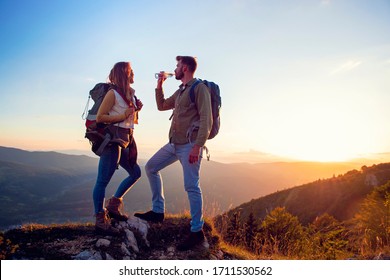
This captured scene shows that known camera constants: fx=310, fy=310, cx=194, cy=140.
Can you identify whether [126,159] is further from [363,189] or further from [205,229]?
[363,189]

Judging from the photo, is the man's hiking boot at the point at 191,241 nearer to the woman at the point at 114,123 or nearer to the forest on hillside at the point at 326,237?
the woman at the point at 114,123

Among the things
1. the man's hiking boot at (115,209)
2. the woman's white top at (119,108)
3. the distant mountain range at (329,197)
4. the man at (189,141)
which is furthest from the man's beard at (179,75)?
the distant mountain range at (329,197)

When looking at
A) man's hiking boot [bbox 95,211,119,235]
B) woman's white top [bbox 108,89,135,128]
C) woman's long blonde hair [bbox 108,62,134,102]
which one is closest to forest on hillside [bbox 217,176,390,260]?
man's hiking boot [bbox 95,211,119,235]

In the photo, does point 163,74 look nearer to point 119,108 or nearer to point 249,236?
point 119,108

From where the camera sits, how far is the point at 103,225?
5512 mm

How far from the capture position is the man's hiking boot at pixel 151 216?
6.45 metres

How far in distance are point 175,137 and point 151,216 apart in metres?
1.94

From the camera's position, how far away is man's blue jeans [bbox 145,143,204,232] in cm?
539

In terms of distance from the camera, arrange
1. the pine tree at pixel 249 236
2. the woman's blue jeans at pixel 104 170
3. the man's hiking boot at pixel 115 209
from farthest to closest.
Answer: the pine tree at pixel 249 236
the man's hiking boot at pixel 115 209
the woman's blue jeans at pixel 104 170

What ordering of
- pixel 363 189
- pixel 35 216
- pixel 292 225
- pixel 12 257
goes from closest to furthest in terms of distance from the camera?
pixel 12 257
pixel 292 225
pixel 363 189
pixel 35 216

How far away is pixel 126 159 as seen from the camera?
235 inches

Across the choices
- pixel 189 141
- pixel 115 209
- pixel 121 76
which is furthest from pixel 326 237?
pixel 121 76
